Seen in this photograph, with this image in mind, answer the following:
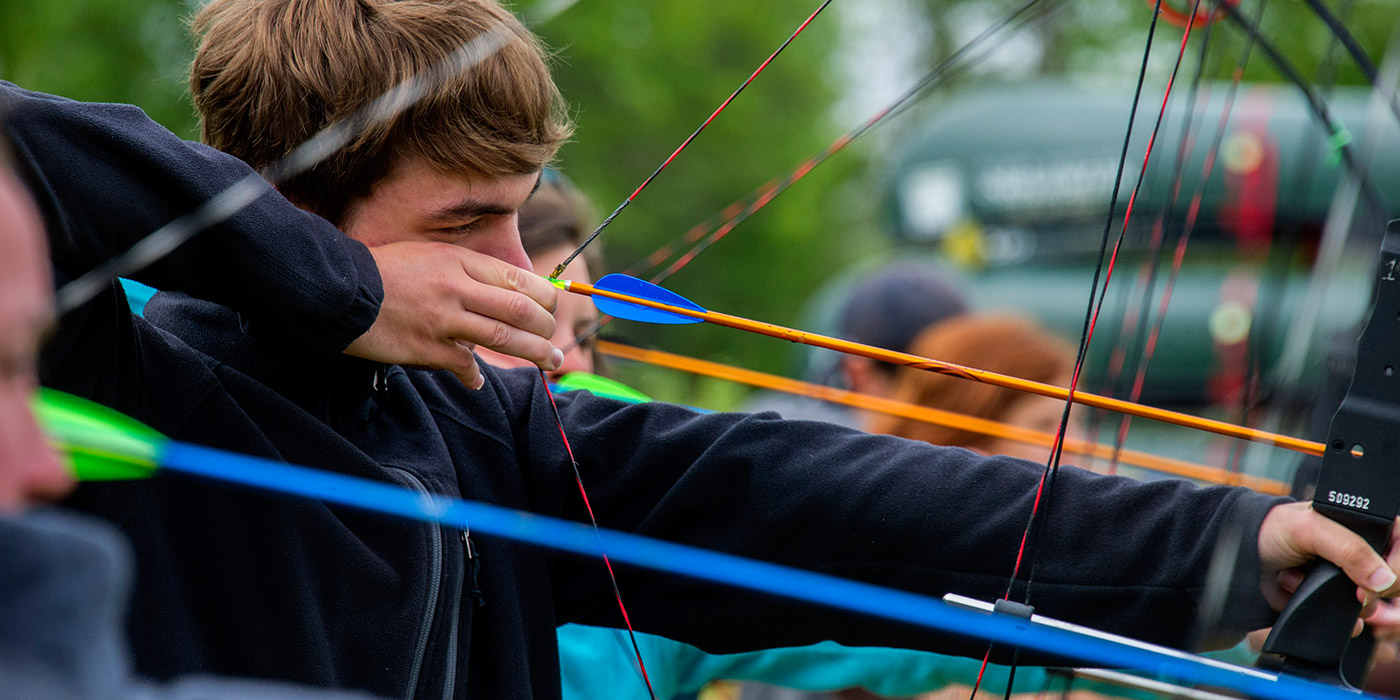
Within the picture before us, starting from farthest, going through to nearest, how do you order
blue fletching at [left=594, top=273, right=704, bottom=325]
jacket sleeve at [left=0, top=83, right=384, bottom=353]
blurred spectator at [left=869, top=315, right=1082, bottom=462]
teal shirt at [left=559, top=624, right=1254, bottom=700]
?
blurred spectator at [left=869, top=315, right=1082, bottom=462] < teal shirt at [left=559, top=624, right=1254, bottom=700] < blue fletching at [left=594, top=273, right=704, bottom=325] < jacket sleeve at [left=0, top=83, right=384, bottom=353]

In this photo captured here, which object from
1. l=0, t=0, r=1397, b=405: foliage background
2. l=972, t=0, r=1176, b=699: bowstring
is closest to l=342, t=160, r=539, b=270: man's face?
l=972, t=0, r=1176, b=699: bowstring

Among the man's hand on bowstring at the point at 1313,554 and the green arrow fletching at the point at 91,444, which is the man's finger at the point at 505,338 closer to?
the green arrow fletching at the point at 91,444

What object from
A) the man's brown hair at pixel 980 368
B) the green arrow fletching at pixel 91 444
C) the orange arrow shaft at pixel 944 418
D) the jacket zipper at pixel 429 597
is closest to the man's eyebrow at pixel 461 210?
the jacket zipper at pixel 429 597

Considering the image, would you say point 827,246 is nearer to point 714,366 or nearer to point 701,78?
point 701,78

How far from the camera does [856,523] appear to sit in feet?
3.91

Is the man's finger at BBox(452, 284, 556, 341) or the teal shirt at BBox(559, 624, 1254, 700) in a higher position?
the man's finger at BBox(452, 284, 556, 341)

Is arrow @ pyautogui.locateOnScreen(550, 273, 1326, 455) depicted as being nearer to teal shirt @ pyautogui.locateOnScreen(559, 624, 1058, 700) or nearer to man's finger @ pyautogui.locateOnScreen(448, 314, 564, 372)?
man's finger @ pyautogui.locateOnScreen(448, 314, 564, 372)

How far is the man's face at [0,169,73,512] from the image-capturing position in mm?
531

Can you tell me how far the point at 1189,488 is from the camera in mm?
1111

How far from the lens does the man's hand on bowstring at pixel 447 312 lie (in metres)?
1.03

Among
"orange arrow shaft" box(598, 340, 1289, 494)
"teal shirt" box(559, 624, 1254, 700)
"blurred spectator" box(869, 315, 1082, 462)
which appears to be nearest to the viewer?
"teal shirt" box(559, 624, 1254, 700)

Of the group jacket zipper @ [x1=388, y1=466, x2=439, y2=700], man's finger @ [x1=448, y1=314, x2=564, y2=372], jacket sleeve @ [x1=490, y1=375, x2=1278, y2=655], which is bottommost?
jacket zipper @ [x1=388, y1=466, x2=439, y2=700]

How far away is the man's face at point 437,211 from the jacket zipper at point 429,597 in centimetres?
21

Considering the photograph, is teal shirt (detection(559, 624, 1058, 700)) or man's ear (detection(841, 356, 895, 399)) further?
man's ear (detection(841, 356, 895, 399))
